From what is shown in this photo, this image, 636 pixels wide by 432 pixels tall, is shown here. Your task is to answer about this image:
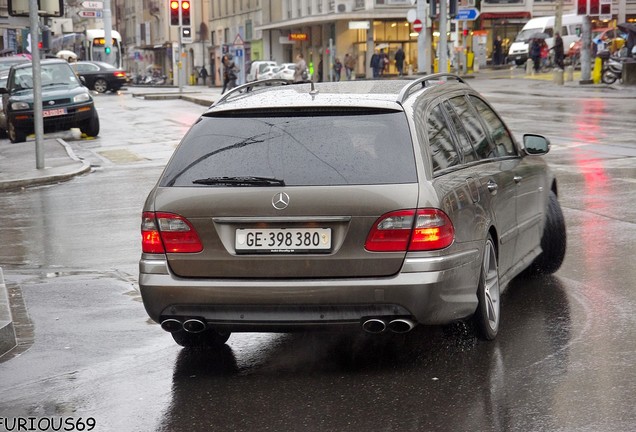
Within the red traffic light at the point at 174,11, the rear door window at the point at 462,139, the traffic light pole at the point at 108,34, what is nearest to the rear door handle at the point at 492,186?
the rear door window at the point at 462,139

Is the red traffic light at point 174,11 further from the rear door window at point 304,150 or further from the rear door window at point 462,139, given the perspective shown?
the rear door window at point 304,150

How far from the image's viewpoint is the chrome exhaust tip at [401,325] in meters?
5.73

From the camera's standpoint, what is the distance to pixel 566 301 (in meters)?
7.68

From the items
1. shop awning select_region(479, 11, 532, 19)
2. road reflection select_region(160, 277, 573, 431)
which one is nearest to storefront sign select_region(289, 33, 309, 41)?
shop awning select_region(479, 11, 532, 19)

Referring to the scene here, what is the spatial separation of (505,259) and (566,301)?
33.6 inches

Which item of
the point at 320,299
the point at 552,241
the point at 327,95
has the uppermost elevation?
the point at 327,95

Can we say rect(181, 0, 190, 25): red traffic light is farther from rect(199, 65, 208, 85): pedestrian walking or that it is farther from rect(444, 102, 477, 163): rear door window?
rect(444, 102, 477, 163): rear door window

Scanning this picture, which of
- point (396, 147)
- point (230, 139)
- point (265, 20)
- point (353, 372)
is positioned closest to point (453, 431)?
point (353, 372)

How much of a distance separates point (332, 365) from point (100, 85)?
50.9 meters

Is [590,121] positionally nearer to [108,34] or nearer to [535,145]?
[535,145]

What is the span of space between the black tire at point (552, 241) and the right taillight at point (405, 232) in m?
2.84

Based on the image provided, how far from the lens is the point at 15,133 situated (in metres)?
26.7

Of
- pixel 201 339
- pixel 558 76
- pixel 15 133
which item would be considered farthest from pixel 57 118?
pixel 558 76

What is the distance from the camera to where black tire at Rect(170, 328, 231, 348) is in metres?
6.62
